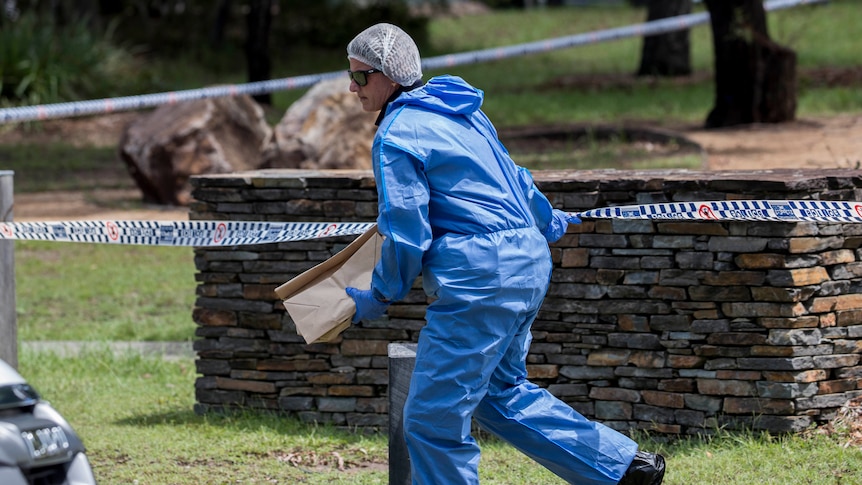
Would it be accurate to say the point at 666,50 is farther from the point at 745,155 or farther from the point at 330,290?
the point at 330,290

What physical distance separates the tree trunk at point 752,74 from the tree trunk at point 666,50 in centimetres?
763

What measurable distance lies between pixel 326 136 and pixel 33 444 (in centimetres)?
845

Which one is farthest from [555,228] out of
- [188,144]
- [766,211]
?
[188,144]

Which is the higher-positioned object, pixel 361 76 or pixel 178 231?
pixel 361 76

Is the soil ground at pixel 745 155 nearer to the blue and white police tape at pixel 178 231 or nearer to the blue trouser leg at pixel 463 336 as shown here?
the blue and white police tape at pixel 178 231

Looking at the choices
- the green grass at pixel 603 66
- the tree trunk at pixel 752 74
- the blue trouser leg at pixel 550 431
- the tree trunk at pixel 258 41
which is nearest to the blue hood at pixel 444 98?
the blue trouser leg at pixel 550 431

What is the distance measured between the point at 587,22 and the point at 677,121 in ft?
60.9

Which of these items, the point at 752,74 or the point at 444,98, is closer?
the point at 444,98

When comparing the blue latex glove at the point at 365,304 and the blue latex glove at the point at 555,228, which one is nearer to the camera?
the blue latex glove at the point at 365,304

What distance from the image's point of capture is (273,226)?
5820 mm

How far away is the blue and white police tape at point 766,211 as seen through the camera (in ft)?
16.3

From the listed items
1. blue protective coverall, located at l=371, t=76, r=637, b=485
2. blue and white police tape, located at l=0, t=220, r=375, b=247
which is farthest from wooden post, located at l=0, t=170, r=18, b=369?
blue protective coverall, located at l=371, t=76, r=637, b=485

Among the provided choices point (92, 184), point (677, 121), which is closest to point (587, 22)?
point (677, 121)

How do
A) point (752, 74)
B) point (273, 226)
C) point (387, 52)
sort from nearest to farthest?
point (387, 52) < point (273, 226) < point (752, 74)
